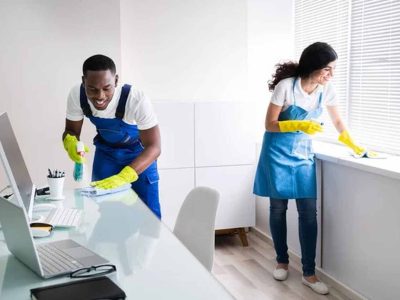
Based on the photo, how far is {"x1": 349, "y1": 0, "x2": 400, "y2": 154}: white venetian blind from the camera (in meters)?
3.18

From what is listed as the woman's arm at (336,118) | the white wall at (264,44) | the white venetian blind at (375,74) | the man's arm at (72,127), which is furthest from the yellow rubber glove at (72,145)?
the white wall at (264,44)

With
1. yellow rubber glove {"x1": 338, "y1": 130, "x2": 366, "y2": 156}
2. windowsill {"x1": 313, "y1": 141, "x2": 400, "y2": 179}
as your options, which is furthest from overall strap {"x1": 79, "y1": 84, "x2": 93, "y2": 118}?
yellow rubber glove {"x1": 338, "y1": 130, "x2": 366, "y2": 156}

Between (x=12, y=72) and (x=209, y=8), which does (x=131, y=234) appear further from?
→ (x=209, y=8)

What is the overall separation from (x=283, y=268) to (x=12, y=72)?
2285 millimetres

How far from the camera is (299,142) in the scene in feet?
10.9

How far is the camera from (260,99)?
14.6ft

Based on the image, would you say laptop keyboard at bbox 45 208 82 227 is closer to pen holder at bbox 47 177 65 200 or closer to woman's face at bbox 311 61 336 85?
pen holder at bbox 47 177 65 200

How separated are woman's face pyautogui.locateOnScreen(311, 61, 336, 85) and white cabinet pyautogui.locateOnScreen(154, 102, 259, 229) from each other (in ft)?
3.19

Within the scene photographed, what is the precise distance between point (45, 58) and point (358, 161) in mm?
2215

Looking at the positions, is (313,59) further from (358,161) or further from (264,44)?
(264,44)

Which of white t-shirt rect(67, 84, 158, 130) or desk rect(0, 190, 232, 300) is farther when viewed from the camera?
white t-shirt rect(67, 84, 158, 130)

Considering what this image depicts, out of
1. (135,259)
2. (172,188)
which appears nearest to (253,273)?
(172,188)

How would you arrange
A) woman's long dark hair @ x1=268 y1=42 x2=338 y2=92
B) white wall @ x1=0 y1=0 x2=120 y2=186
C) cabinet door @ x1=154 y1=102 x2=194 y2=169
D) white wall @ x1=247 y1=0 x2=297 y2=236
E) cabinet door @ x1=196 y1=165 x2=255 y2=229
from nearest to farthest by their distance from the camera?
woman's long dark hair @ x1=268 y1=42 x2=338 y2=92
white wall @ x1=0 y1=0 x2=120 y2=186
cabinet door @ x1=154 y1=102 x2=194 y2=169
cabinet door @ x1=196 y1=165 x2=255 y2=229
white wall @ x1=247 y1=0 x2=297 y2=236

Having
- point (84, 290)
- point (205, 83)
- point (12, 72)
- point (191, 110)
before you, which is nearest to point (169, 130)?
point (191, 110)
